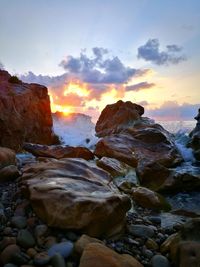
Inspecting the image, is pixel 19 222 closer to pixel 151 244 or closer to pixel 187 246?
pixel 151 244

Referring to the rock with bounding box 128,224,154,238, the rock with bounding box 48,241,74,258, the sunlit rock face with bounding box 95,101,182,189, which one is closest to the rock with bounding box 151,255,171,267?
the rock with bounding box 128,224,154,238

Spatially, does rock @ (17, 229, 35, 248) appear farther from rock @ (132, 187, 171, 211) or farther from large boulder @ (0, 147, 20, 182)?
rock @ (132, 187, 171, 211)

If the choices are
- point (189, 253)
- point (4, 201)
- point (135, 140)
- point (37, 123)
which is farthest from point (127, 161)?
point (189, 253)

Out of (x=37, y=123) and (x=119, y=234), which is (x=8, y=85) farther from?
(x=119, y=234)

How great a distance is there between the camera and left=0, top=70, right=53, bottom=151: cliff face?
1184 cm

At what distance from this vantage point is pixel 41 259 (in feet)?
10.3

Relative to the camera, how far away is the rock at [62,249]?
329cm

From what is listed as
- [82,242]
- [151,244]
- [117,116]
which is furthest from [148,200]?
[117,116]

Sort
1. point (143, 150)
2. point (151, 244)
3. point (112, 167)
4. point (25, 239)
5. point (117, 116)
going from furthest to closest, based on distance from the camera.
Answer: point (117, 116)
point (143, 150)
point (112, 167)
point (151, 244)
point (25, 239)

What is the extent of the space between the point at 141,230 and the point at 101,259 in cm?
139

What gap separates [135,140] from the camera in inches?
479

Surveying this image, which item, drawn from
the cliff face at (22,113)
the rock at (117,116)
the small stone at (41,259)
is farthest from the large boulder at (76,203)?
the rock at (117,116)

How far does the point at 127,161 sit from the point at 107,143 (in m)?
1.20

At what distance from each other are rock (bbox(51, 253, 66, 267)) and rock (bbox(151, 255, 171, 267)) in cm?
101
